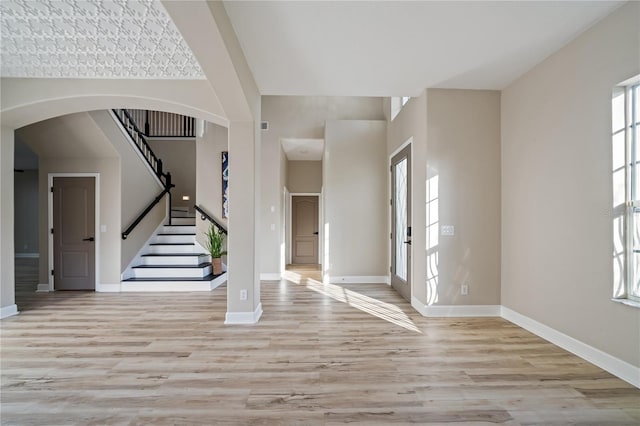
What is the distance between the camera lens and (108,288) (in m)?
5.46

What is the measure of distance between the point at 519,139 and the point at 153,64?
13.8 feet

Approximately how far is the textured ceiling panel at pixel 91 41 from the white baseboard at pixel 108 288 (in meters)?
3.39

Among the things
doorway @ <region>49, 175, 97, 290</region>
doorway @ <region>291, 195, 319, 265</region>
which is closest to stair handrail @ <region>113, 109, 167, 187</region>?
doorway @ <region>49, 175, 97, 290</region>

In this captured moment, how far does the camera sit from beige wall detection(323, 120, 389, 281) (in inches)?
243

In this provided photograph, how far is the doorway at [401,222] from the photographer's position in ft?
15.6

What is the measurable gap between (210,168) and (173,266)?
7.01 ft

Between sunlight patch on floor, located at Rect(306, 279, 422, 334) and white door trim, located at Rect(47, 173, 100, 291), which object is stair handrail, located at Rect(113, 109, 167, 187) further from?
sunlight patch on floor, located at Rect(306, 279, 422, 334)

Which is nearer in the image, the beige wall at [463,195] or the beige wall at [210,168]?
the beige wall at [463,195]

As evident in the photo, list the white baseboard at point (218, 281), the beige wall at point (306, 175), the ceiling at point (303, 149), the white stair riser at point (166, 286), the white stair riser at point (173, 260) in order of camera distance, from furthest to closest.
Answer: the beige wall at point (306, 175)
the ceiling at point (303, 149)
the white stair riser at point (173, 260)
the white baseboard at point (218, 281)
the white stair riser at point (166, 286)

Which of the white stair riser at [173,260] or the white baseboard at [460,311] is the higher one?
the white stair riser at [173,260]

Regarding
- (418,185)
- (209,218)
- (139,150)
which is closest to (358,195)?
(418,185)

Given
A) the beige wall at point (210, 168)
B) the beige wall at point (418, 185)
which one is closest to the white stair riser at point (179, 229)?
the beige wall at point (210, 168)

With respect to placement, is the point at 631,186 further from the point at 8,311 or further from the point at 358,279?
the point at 8,311

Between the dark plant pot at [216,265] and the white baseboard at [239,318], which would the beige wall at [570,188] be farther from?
the dark plant pot at [216,265]
